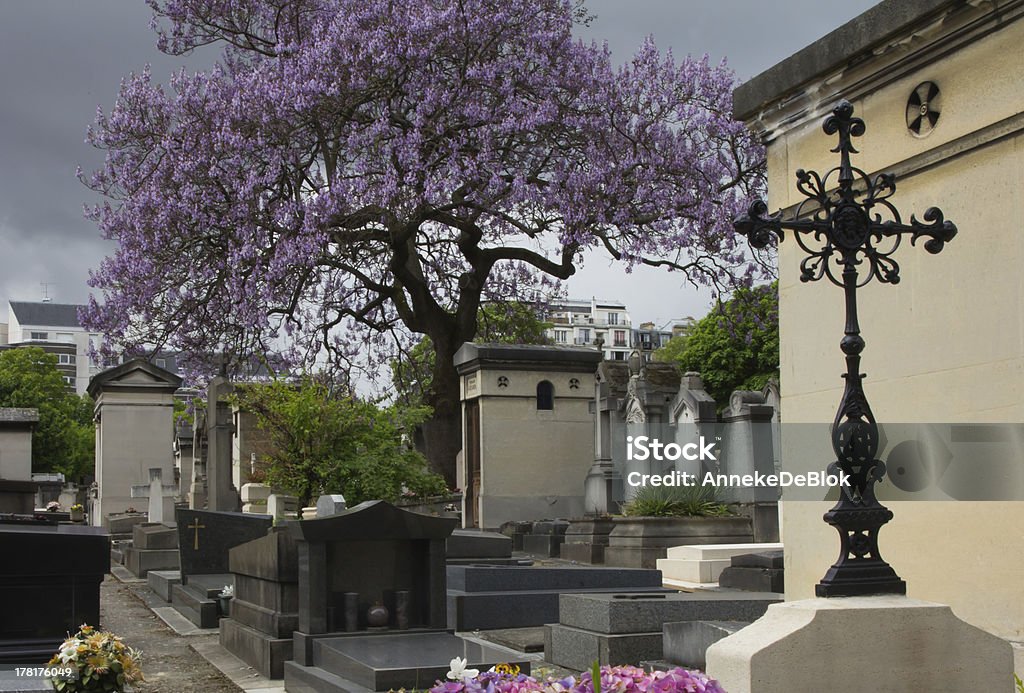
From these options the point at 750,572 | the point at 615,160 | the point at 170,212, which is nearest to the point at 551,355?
the point at 615,160

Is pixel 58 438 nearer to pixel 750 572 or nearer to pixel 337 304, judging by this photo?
pixel 337 304

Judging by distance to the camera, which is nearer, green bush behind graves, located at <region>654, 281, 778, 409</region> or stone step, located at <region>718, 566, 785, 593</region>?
stone step, located at <region>718, 566, 785, 593</region>

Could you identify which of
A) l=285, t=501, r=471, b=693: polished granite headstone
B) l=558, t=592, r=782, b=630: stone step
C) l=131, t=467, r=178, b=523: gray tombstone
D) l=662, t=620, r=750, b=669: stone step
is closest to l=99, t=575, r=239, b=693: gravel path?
l=285, t=501, r=471, b=693: polished granite headstone

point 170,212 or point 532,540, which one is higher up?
point 170,212

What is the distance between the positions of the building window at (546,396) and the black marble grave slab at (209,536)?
7.40 metres

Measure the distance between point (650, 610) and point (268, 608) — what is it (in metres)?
3.75

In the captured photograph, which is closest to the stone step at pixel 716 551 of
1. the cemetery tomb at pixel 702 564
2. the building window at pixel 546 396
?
the cemetery tomb at pixel 702 564

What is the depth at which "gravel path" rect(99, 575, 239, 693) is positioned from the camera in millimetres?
9258

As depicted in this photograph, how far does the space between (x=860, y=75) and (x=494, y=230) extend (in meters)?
16.2

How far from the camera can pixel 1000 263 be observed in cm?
688

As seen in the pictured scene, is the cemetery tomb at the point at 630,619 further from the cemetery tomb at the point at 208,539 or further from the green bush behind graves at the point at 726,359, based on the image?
the green bush behind graves at the point at 726,359

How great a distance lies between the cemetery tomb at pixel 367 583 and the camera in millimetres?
8961

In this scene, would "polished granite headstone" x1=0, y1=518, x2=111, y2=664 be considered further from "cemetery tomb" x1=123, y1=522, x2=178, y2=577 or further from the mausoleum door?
the mausoleum door

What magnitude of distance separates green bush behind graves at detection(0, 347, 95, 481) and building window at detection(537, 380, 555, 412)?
52.4 metres
